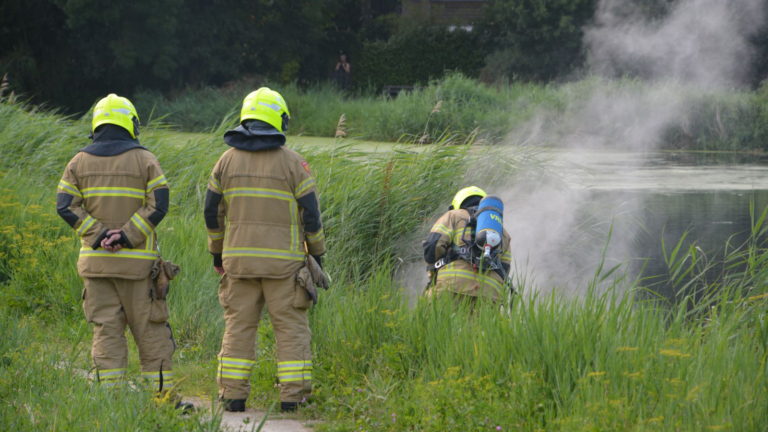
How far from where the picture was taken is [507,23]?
34.7 metres

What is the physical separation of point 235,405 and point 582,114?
57.9 ft

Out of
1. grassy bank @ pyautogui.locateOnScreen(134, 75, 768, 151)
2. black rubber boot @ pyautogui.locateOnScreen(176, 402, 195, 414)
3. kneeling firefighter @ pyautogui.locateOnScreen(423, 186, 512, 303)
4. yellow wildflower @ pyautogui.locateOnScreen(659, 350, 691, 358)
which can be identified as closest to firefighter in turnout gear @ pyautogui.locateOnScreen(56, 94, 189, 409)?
black rubber boot @ pyautogui.locateOnScreen(176, 402, 195, 414)

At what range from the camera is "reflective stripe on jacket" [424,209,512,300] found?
17.5 ft

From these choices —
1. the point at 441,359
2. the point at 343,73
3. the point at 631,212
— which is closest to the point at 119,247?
the point at 441,359

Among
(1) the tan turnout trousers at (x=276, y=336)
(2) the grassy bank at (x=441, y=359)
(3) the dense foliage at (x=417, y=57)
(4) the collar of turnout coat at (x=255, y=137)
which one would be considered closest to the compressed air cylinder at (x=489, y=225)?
(2) the grassy bank at (x=441, y=359)

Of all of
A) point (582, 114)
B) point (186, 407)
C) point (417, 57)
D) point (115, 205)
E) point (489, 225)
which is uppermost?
point (115, 205)

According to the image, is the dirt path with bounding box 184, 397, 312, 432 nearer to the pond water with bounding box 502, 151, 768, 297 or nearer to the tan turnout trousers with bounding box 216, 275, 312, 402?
the tan turnout trousers with bounding box 216, 275, 312, 402

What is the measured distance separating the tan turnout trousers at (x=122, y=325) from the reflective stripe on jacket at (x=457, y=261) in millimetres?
1716

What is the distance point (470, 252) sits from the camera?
211 inches

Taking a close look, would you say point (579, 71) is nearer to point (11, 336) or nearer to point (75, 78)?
point (75, 78)

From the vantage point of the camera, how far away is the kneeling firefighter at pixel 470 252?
17.1 feet

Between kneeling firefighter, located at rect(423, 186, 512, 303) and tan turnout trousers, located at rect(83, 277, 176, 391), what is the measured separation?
1579mm

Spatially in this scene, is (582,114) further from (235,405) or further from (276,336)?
(235,405)

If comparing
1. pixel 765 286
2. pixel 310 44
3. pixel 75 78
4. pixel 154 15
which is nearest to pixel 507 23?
pixel 310 44
